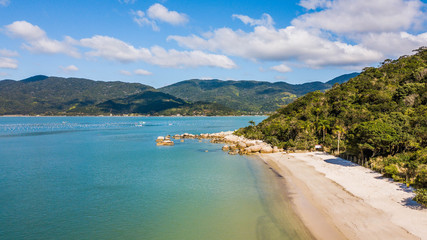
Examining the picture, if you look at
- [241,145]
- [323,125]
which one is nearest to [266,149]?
[241,145]

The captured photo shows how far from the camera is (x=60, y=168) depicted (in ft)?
133

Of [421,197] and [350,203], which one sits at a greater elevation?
[421,197]

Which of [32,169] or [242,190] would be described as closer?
[242,190]

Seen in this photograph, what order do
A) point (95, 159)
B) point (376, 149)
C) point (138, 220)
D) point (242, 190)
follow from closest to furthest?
1. point (138, 220)
2. point (242, 190)
3. point (376, 149)
4. point (95, 159)

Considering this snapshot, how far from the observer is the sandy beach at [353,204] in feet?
56.3

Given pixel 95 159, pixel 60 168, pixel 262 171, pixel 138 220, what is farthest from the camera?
pixel 95 159

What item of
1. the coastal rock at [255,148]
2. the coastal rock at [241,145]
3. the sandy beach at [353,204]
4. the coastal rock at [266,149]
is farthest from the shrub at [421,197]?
the coastal rock at [241,145]

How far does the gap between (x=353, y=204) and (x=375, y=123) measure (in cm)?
1700

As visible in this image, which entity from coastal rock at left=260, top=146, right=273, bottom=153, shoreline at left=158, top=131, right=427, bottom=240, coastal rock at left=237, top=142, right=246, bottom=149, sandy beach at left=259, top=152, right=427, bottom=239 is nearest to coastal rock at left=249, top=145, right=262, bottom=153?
coastal rock at left=260, top=146, right=273, bottom=153

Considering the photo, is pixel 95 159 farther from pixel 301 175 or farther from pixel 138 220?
pixel 301 175

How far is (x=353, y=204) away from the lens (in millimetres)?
21938

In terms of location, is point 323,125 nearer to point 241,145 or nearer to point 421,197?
point 241,145

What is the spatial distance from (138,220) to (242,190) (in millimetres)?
12333

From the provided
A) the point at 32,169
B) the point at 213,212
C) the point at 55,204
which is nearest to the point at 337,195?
the point at 213,212
